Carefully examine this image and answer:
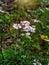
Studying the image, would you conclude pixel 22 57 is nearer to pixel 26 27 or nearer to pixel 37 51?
pixel 37 51

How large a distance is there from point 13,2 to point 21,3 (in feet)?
0.74

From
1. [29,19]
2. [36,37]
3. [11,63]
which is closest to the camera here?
[11,63]

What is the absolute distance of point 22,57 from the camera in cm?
470

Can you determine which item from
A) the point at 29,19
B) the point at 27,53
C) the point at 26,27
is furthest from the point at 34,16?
the point at 27,53

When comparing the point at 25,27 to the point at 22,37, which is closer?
the point at 22,37

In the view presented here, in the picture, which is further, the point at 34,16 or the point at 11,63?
the point at 34,16

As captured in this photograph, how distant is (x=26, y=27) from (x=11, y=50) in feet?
3.32

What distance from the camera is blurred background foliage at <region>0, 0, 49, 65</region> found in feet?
15.5

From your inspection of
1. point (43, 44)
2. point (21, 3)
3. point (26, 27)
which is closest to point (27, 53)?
point (43, 44)

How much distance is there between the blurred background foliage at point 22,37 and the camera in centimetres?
474

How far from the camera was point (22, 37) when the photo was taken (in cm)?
534

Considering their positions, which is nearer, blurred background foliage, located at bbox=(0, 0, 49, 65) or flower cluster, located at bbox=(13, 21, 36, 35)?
blurred background foliage, located at bbox=(0, 0, 49, 65)

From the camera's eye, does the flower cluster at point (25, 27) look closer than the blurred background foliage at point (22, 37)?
No

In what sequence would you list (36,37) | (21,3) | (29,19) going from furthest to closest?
(21,3) → (29,19) → (36,37)
